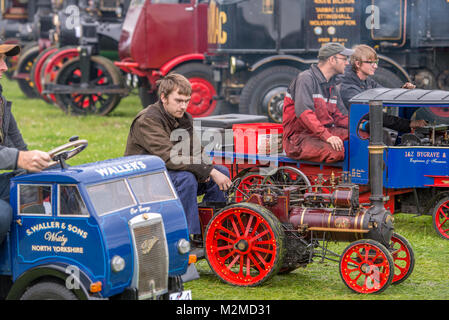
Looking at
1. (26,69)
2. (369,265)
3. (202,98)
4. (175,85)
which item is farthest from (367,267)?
(26,69)

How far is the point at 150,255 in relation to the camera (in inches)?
189

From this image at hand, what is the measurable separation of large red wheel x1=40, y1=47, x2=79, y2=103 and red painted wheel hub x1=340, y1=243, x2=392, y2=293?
44.0 feet

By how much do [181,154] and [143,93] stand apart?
1177 cm

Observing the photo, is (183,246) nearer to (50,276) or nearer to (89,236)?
(89,236)

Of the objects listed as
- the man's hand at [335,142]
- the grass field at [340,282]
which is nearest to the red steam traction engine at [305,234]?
the grass field at [340,282]

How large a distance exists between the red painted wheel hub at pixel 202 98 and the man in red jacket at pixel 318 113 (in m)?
7.68

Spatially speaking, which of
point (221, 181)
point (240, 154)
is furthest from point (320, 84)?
point (221, 181)

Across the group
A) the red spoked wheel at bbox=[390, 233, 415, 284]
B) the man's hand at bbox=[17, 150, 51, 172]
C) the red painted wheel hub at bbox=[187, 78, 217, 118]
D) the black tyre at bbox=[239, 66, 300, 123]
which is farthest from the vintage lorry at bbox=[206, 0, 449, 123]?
the man's hand at bbox=[17, 150, 51, 172]

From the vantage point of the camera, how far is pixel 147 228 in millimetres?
4797

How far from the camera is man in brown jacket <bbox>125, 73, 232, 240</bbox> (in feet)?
19.5

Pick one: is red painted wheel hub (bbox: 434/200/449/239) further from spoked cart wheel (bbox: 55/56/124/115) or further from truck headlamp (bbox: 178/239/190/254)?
spoked cart wheel (bbox: 55/56/124/115)

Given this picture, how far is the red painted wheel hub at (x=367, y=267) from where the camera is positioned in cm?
564

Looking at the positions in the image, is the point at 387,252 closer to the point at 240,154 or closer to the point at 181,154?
the point at 181,154

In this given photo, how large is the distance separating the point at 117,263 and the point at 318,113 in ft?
12.2
